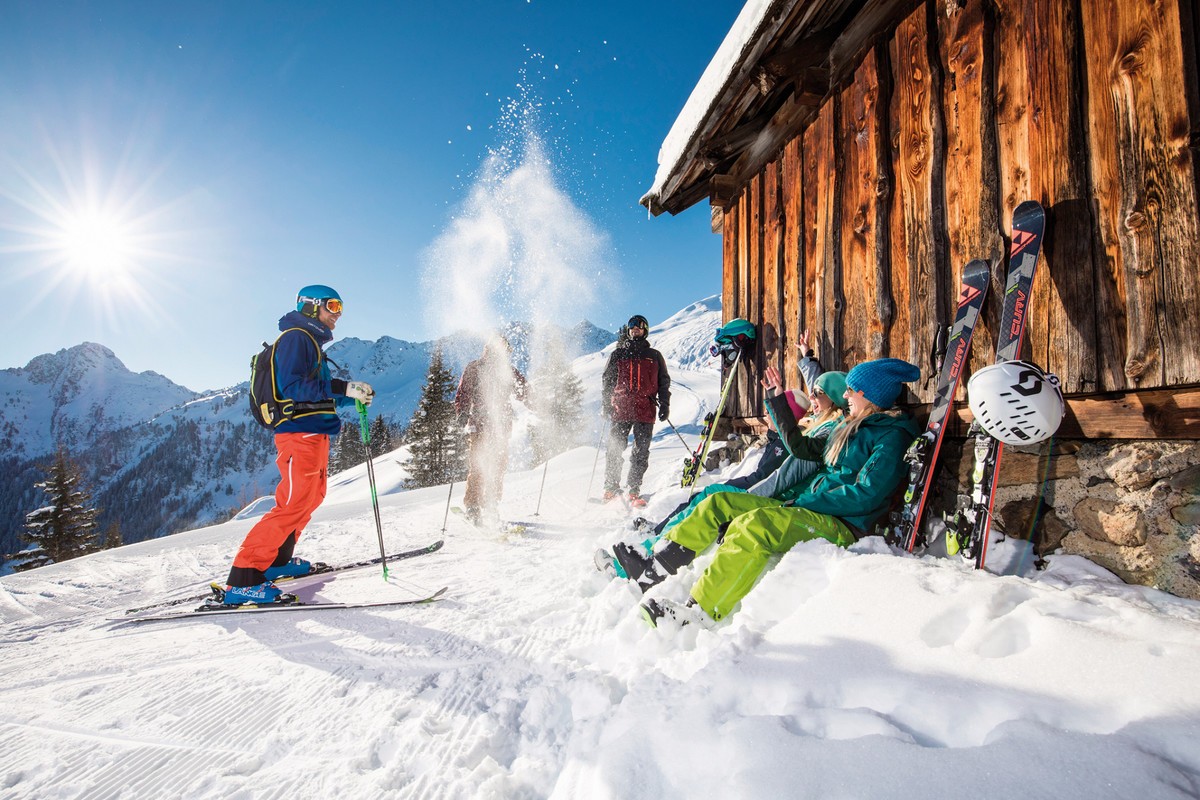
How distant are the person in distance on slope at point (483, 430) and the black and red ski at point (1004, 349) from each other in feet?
15.0

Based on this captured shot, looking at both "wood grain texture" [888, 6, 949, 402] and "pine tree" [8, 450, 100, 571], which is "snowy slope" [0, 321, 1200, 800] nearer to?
"wood grain texture" [888, 6, 949, 402]

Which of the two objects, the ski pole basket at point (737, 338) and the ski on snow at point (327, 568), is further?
the ski pole basket at point (737, 338)

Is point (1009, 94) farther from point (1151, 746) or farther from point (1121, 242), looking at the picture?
point (1151, 746)

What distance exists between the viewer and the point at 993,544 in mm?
2373

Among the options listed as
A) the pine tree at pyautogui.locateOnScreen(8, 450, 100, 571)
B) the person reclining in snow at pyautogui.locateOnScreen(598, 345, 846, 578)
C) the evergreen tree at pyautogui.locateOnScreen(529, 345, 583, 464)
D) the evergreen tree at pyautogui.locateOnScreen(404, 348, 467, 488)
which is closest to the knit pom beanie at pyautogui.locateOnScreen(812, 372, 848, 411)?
the person reclining in snow at pyautogui.locateOnScreen(598, 345, 846, 578)

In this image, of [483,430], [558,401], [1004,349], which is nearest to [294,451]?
[483,430]

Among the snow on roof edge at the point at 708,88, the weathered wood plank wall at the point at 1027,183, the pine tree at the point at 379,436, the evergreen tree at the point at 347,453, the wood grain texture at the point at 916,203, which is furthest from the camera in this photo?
the evergreen tree at the point at 347,453

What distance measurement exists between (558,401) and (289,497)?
27105 millimetres

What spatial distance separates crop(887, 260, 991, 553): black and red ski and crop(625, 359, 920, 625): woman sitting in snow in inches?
3.2

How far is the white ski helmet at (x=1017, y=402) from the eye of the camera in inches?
77.5

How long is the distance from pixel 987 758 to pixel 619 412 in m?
4.78

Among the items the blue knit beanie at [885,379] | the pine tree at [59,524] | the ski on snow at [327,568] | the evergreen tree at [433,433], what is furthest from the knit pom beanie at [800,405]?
the pine tree at [59,524]

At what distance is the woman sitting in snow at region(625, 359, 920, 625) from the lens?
219 cm

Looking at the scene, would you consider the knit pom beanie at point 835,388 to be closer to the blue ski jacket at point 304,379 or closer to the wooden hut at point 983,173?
the wooden hut at point 983,173
